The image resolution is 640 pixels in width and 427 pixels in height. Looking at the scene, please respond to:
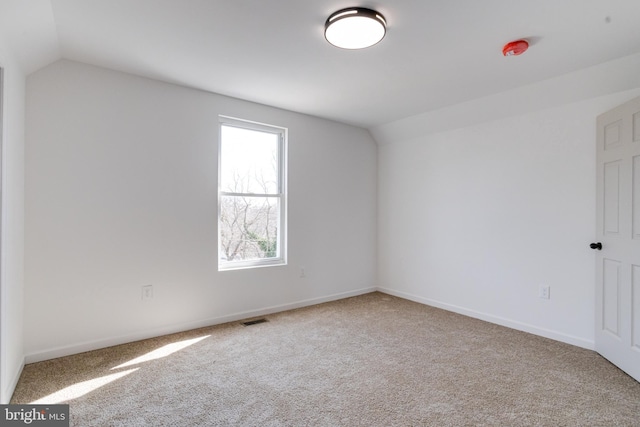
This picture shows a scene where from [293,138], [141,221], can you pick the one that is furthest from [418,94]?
[141,221]

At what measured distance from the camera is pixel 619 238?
2.57m

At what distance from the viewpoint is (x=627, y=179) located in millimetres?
2498

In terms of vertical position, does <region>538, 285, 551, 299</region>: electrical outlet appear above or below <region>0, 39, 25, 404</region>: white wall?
below

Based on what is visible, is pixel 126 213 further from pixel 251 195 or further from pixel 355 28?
pixel 355 28

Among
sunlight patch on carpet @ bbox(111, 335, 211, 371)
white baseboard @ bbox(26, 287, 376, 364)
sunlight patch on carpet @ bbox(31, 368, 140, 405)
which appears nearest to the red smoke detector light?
white baseboard @ bbox(26, 287, 376, 364)

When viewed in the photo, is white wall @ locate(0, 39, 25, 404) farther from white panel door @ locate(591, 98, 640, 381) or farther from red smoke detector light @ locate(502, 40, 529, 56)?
white panel door @ locate(591, 98, 640, 381)

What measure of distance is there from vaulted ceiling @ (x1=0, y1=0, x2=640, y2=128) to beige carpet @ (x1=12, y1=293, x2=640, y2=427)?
224 cm

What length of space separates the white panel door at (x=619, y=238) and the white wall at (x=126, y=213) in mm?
2916

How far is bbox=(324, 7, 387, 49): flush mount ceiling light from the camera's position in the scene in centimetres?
204

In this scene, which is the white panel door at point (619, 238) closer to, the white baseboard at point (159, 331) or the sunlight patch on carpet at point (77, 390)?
the white baseboard at point (159, 331)

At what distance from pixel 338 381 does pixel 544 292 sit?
2.26 metres

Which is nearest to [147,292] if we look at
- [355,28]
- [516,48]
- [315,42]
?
[315,42]

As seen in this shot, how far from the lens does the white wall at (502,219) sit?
303cm

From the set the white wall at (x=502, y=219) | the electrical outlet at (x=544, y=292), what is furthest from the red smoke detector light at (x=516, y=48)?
the electrical outlet at (x=544, y=292)
